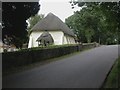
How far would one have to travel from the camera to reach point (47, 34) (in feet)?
224

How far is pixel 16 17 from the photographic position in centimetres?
2253

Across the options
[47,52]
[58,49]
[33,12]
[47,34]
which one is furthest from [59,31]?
[33,12]

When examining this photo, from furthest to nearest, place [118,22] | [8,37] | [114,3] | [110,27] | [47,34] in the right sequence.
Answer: [47,34] < [110,27] < [118,22] < [114,3] < [8,37]

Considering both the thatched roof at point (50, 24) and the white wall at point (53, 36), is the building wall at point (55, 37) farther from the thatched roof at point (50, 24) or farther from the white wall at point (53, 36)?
the thatched roof at point (50, 24)

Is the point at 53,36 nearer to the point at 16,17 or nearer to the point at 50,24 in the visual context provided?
the point at 50,24

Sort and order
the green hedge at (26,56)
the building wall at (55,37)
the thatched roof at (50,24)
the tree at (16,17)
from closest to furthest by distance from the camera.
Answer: the green hedge at (26,56)
the tree at (16,17)
the building wall at (55,37)
the thatched roof at (50,24)

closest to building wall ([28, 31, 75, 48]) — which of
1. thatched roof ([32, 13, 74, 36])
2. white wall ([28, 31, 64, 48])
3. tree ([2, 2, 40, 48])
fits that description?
white wall ([28, 31, 64, 48])

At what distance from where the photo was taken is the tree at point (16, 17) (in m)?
21.8

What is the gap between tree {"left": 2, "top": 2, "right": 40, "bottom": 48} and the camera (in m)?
21.8

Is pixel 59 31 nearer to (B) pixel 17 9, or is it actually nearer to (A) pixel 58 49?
(A) pixel 58 49

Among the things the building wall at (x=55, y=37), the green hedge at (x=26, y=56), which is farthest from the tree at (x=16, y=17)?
the building wall at (x=55, y=37)

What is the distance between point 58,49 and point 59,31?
36555 mm

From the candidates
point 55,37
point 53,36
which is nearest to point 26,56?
point 53,36

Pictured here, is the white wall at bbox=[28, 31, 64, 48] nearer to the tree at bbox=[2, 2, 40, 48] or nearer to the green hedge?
the green hedge
